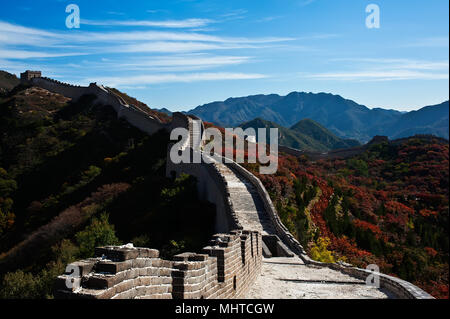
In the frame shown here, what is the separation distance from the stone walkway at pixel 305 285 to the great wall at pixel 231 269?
2 centimetres

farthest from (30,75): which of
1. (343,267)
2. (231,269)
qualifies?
(231,269)

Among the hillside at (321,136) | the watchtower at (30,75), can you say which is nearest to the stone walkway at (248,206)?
the watchtower at (30,75)

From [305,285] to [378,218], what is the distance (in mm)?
19937

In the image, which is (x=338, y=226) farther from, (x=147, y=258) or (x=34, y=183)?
(x=34, y=183)

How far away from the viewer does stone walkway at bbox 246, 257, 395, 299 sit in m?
9.16

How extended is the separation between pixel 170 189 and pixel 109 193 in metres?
6.40

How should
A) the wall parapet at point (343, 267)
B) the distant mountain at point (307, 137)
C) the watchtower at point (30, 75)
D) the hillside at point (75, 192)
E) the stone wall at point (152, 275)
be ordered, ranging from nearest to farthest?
the stone wall at point (152, 275)
the wall parapet at point (343, 267)
the hillside at point (75, 192)
the watchtower at point (30, 75)
the distant mountain at point (307, 137)

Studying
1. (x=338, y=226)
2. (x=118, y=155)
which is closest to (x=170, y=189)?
(x=338, y=226)

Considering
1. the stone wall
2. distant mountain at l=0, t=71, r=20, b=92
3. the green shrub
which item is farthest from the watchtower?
the stone wall

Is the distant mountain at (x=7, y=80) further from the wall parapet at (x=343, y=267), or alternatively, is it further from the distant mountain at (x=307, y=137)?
the wall parapet at (x=343, y=267)

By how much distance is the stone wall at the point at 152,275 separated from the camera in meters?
4.05

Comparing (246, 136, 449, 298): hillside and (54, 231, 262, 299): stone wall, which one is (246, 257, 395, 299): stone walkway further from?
(246, 136, 449, 298): hillside

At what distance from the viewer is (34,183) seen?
36.8 metres
